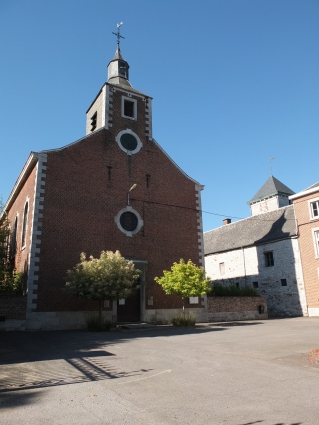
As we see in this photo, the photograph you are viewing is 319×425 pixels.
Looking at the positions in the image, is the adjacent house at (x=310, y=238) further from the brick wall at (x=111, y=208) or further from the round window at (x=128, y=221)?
the round window at (x=128, y=221)

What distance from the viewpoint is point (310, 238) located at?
25.6 metres

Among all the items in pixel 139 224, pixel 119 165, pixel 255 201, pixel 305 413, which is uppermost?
pixel 255 201

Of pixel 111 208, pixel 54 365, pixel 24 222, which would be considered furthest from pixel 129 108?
pixel 54 365

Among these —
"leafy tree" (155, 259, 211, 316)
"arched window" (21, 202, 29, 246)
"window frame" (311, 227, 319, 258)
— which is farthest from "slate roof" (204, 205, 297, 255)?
"arched window" (21, 202, 29, 246)

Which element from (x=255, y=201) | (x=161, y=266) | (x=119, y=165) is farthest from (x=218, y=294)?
(x=255, y=201)

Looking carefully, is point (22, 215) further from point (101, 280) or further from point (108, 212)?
point (101, 280)

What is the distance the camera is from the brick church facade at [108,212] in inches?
682

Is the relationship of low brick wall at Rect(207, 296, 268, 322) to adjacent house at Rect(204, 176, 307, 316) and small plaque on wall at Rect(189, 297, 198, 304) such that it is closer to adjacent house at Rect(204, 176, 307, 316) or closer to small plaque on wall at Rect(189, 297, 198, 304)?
small plaque on wall at Rect(189, 297, 198, 304)

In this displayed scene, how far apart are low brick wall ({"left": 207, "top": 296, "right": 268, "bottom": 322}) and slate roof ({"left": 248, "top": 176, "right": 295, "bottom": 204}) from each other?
34116 mm

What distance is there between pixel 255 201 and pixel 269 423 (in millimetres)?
54799

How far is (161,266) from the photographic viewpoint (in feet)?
67.2

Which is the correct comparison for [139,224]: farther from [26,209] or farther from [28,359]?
[28,359]

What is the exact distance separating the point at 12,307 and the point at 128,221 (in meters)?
7.65

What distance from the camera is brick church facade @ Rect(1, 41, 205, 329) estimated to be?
56.8 ft
